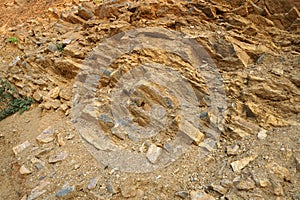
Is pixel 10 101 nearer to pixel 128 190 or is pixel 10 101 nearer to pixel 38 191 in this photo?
pixel 38 191

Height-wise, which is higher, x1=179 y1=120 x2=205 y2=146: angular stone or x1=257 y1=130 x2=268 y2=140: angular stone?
x1=257 y1=130 x2=268 y2=140: angular stone

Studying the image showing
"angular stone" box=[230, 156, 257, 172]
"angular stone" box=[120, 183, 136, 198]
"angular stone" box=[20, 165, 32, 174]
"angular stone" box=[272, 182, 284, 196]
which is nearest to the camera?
"angular stone" box=[272, 182, 284, 196]

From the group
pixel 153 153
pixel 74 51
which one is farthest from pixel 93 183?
pixel 74 51

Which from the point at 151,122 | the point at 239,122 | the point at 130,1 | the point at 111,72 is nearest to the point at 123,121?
the point at 151,122

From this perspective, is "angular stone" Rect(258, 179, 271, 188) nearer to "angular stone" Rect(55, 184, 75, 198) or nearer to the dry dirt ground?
the dry dirt ground

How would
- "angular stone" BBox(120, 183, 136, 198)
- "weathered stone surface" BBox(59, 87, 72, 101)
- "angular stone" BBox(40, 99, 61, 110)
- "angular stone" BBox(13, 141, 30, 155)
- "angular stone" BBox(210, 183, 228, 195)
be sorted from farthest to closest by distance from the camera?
"weathered stone surface" BBox(59, 87, 72, 101) → "angular stone" BBox(40, 99, 61, 110) → "angular stone" BBox(13, 141, 30, 155) → "angular stone" BBox(120, 183, 136, 198) → "angular stone" BBox(210, 183, 228, 195)

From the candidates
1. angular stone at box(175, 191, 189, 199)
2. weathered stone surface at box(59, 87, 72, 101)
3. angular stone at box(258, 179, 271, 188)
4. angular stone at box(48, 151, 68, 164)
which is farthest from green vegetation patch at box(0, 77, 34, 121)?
angular stone at box(258, 179, 271, 188)

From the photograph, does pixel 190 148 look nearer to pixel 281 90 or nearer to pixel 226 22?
pixel 281 90
